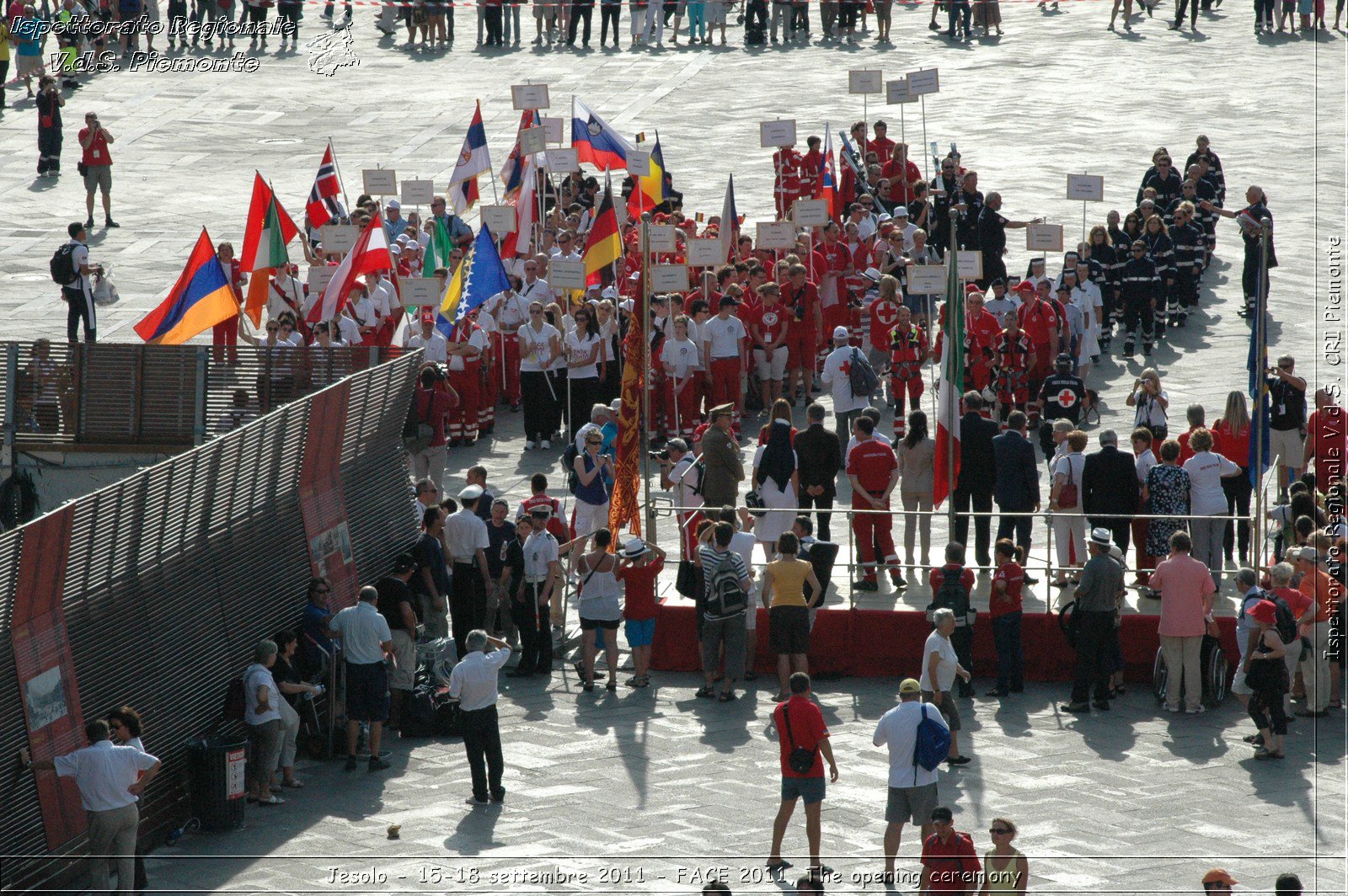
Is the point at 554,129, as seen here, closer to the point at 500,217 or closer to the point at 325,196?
the point at 325,196

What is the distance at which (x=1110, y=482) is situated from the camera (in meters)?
16.4

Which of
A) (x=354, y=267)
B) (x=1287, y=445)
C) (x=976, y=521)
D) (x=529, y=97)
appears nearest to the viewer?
(x=976, y=521)

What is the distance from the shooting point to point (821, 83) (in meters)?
39.2

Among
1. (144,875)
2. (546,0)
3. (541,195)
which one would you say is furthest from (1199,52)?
(144,875)

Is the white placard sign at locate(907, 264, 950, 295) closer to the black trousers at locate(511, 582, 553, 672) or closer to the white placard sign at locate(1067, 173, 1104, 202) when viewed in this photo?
the white placard sign at locate(1067, 173, 1104, 202)

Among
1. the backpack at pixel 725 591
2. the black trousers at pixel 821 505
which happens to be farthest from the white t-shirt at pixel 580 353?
the backpack at pixel 725 591

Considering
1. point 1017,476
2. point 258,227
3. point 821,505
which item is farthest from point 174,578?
point 258,227

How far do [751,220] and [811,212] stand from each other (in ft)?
24.3

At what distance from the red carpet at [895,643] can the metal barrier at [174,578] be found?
302cm

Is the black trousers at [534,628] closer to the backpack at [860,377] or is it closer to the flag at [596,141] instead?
the backpack at [860,377]

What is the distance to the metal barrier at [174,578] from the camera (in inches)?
473

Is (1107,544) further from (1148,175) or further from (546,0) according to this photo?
(546,0)

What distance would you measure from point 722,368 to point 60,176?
742 inches

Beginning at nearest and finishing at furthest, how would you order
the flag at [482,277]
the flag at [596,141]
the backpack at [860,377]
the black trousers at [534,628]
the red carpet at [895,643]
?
the red carpet at [895,643] → the black trousers at [534,628] → the backpack at [860,377] → the flag at [482,277] → the flag at [596,141]
